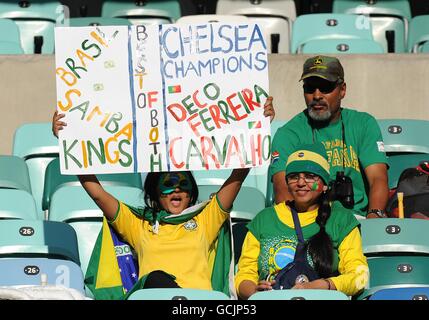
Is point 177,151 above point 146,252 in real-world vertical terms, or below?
above

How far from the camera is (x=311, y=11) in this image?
14.1 m

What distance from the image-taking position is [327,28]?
475 inches

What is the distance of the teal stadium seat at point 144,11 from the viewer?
1288 centimetres

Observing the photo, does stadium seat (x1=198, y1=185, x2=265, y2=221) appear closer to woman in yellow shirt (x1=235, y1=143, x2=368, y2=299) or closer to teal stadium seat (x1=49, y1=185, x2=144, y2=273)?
teal stadium seat (x1=49, y1=185, x2=144, y2=273)

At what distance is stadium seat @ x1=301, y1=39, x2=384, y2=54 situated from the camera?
11695 mm

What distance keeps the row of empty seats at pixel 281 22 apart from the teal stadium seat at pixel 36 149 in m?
1.45

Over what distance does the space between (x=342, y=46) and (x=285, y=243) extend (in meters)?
3.64

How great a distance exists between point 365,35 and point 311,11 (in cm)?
215

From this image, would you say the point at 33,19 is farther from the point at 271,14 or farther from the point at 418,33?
the point at 418,33

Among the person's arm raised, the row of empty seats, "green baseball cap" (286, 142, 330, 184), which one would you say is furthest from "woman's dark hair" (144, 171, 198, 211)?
the row of empty seats

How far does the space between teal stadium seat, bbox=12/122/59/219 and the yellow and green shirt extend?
2.15 metres

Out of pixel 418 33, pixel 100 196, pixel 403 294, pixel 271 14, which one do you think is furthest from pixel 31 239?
pixel 418 33
